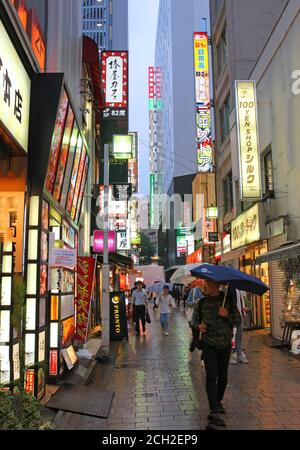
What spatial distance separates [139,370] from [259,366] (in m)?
2.63

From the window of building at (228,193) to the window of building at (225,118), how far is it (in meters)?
2.29

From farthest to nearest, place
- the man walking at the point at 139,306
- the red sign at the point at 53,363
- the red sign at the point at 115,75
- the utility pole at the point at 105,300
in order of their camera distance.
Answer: the red sign at the point at 115,75 < the man walking at the point at 139,306 < the utility pole at the point at 105,300 < the red sign at the point at 53,363

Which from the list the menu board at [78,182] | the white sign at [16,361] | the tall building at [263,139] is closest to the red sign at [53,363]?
the white sign at [16,361]

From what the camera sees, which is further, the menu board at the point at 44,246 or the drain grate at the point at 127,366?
the drain grate at the point at 127,366

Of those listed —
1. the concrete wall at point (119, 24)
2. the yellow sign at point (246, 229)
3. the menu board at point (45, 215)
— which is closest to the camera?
the menu board at point (45, 215)

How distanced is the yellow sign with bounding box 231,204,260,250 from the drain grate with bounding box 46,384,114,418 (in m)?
9.46

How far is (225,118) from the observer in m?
24.3

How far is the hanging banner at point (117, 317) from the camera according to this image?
14.6 metres

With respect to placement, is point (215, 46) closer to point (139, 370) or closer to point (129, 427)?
point (139, 370)

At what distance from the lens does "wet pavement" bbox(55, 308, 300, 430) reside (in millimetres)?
6043

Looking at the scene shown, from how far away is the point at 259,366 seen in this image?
1000 cm

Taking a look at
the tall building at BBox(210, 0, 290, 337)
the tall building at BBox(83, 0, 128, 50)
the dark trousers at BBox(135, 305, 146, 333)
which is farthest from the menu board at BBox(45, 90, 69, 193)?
the tall building at BBox(83, 0, 128, 50)

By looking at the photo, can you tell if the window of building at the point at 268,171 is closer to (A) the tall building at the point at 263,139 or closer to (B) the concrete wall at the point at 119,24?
(A) the tall building at the point at 263,139
